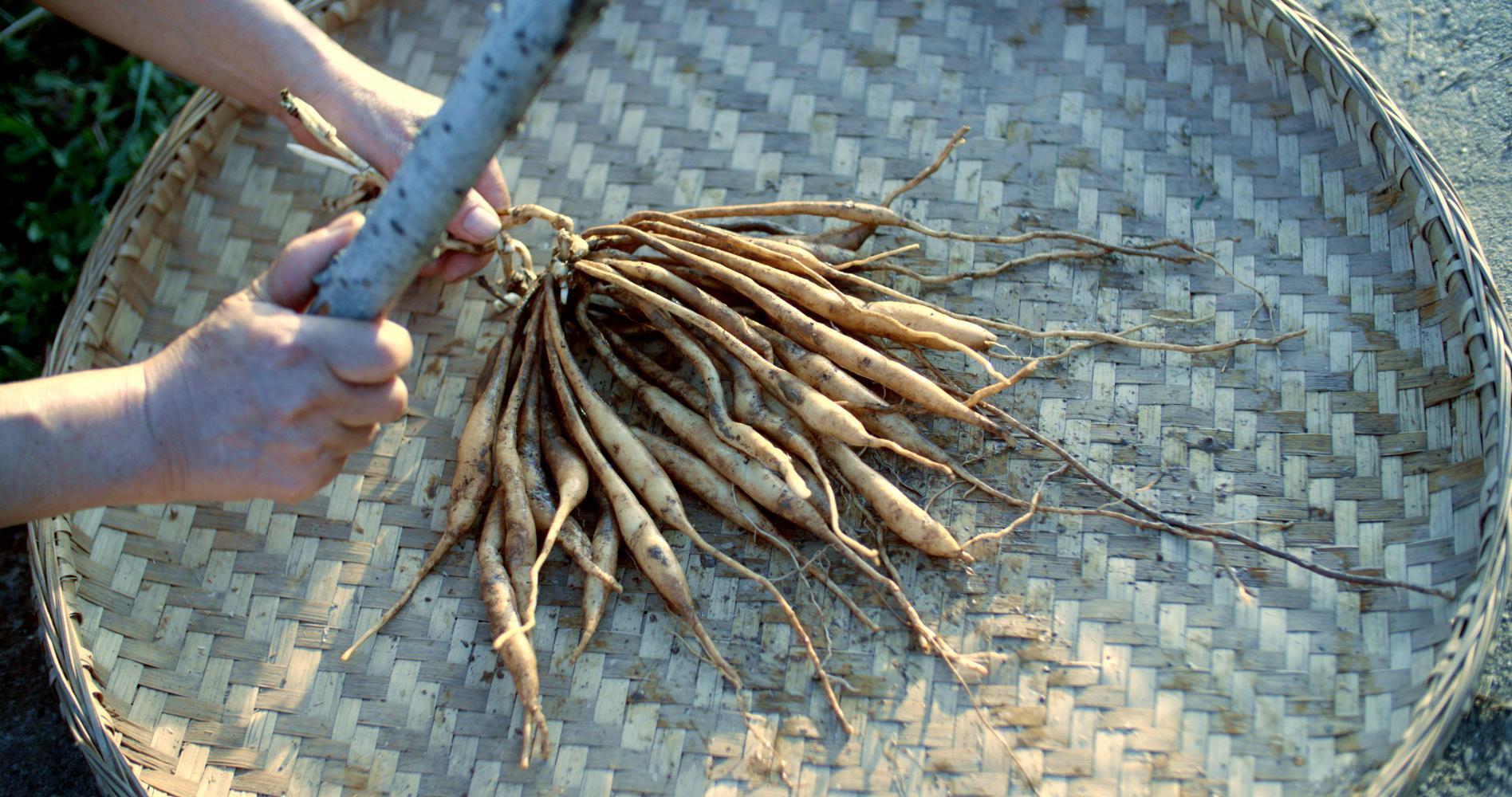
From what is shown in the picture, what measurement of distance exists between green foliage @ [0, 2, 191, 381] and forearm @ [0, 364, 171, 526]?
0.80m

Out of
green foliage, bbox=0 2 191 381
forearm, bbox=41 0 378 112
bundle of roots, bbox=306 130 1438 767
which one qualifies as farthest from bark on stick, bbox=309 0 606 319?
green foliage, bbox=0 2 191 381

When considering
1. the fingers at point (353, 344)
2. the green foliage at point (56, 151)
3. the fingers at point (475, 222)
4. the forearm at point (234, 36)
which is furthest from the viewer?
the green foliage at point (56, 151)

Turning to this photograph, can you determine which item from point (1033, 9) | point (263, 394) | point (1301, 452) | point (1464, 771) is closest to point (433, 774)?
point (263, 394)

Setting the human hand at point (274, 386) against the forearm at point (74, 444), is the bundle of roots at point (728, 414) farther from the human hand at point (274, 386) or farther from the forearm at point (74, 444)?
the forearm at point (74, 444)

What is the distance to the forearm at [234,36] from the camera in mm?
1645

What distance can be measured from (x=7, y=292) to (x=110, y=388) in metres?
0.98

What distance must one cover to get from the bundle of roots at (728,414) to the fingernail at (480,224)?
0.18 feet

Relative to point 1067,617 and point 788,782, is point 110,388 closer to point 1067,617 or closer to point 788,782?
point 788,782

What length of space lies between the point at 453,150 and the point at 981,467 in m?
0.82

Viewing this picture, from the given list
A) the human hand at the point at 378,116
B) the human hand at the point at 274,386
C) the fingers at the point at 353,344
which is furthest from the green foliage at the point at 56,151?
the fingers at the point at 353,344

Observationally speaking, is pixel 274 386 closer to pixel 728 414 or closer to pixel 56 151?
pixel 728 414

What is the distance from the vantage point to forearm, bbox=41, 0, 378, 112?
1.64 m

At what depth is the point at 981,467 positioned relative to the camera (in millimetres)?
1574

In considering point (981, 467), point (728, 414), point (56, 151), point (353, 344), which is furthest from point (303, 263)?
point (56, 151)
